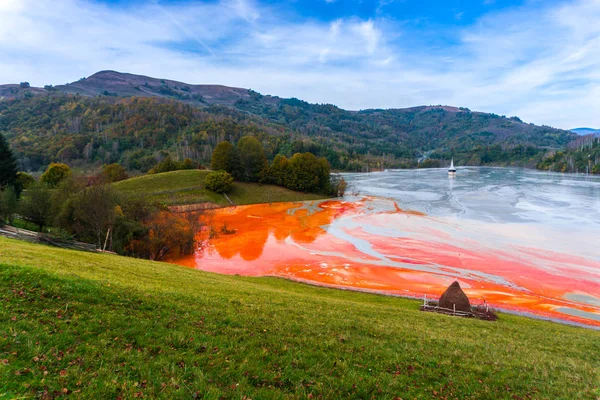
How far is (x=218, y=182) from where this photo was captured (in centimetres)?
7750

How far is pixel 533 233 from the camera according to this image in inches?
1709

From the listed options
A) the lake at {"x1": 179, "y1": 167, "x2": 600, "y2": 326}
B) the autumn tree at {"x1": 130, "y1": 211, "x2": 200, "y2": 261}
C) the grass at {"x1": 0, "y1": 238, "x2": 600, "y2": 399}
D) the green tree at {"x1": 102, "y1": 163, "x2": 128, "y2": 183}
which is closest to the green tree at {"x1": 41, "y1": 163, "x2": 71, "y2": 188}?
the green tree at {"x1": 102, "y1": 163, "x2": 128, "y2": 183}

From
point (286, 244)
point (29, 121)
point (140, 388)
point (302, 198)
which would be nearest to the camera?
point (140, 388)

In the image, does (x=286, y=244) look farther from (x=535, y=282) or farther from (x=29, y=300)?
(x=29, y=300)

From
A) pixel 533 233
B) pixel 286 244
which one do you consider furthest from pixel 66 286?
pixel 533 233

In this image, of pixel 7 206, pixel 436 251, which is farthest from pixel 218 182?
pixel 436 251

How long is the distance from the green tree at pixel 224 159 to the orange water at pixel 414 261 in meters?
33.9

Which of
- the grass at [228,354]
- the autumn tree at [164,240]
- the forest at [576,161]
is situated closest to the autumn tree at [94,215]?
the autumn tree at [164,240]

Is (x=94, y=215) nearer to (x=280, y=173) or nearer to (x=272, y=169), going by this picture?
(x=280, y=173)

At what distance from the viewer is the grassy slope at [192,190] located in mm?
73062

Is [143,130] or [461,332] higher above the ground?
[143,130]

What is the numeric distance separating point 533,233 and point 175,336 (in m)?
49.9

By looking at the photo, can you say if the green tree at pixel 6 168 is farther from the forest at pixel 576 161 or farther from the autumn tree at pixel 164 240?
the forest at pixel 576 161

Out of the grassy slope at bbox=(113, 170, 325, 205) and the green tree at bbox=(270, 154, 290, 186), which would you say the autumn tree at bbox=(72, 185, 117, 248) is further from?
the green tree at bbox=(270, 154, 290, 186)
